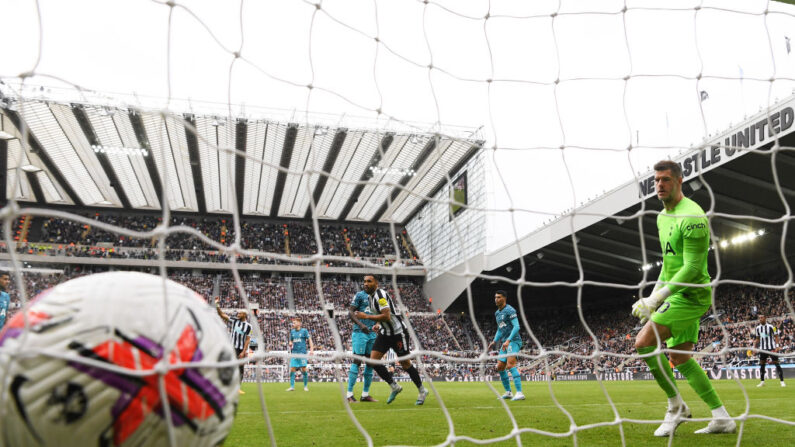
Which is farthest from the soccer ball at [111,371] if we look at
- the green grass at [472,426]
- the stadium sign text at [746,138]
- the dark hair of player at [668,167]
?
the stadium sign text at [746,138]

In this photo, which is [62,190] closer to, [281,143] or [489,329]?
[281,143]

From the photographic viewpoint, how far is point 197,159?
27.9 metres

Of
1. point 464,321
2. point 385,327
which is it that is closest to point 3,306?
point 385,327

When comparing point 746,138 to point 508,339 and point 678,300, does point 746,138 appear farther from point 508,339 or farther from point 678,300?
point 678,300

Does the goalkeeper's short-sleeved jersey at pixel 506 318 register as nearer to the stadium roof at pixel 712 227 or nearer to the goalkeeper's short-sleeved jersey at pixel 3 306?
the stadium roof at pixel 712 227

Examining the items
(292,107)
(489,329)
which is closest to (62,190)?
(292,107)

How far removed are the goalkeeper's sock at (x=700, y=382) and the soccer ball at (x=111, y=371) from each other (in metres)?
3.22

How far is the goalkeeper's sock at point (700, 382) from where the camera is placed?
12.5 ft

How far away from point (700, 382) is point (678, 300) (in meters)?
0.60

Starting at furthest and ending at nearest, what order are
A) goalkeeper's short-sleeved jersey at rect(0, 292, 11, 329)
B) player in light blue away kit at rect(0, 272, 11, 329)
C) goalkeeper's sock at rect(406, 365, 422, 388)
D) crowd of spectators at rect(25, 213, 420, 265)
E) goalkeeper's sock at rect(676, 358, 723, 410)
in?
crowd of spectators at rect(25, 213, 420, 265) < goalkeeper's short-sleeved jersey at rect(0, 292, 11, 329) < player in light blue away kit at rect(0, 272, 11, 329) < goalkeeper's sock at rect(406, 365, 422, 388) < goalkeeper's sock at rect(676, 358, 723, 410)

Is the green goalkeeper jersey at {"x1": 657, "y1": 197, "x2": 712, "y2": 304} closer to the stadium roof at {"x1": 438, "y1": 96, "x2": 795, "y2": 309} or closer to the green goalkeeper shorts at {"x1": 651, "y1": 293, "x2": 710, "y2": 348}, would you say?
the green goalkeeper shorts at {"x1": 651, "y1": 293, "x2": 710, "y2": 348}

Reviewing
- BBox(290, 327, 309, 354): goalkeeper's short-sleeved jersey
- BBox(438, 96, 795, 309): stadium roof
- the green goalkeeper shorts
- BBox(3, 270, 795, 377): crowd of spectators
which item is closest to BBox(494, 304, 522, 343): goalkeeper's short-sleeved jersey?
BBox(438, 96, 795, 309): stadium roof

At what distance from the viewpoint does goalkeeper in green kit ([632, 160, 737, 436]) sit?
145 inches

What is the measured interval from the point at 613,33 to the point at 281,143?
75.0ft
